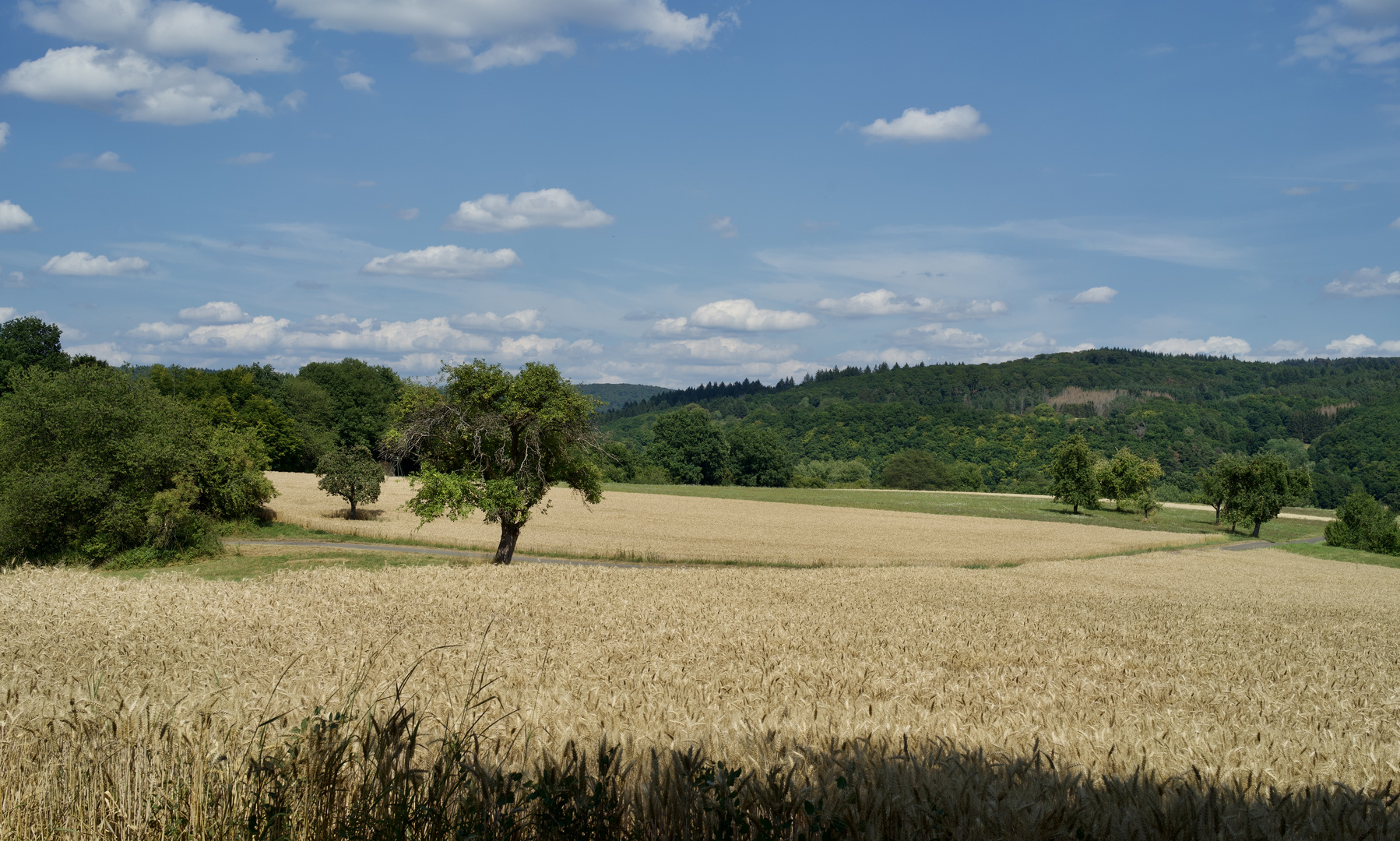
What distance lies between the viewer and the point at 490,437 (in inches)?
1029

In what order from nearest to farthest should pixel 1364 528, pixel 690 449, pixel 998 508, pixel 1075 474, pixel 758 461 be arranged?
1. pixel 1364 528
2. pixel 1075 474
3. pixel 998 508
4. pixel 690 449
5. pixel 758 461

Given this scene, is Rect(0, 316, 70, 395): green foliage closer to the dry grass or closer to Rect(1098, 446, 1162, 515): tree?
the dry grass

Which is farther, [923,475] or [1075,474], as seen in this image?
[923,475]

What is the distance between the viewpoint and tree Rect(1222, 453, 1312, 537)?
223ft

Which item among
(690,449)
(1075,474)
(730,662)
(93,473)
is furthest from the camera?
(690,449)

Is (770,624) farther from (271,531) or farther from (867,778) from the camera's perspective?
(271,531)

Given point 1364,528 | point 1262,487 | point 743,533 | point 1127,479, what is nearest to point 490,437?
point 743,533

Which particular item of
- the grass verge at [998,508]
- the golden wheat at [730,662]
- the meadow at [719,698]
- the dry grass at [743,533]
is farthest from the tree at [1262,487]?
the meadow at [719,698]

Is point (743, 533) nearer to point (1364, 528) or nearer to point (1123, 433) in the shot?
point (1364, 528)

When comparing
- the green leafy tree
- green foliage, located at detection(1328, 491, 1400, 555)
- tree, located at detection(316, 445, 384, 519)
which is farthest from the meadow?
the green leafy tree

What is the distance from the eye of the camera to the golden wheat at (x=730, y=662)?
5.56 meters

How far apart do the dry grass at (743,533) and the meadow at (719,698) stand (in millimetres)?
22076

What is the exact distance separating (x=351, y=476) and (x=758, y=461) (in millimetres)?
77447

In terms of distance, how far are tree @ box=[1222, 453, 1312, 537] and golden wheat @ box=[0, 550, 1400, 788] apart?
55.7 metres
